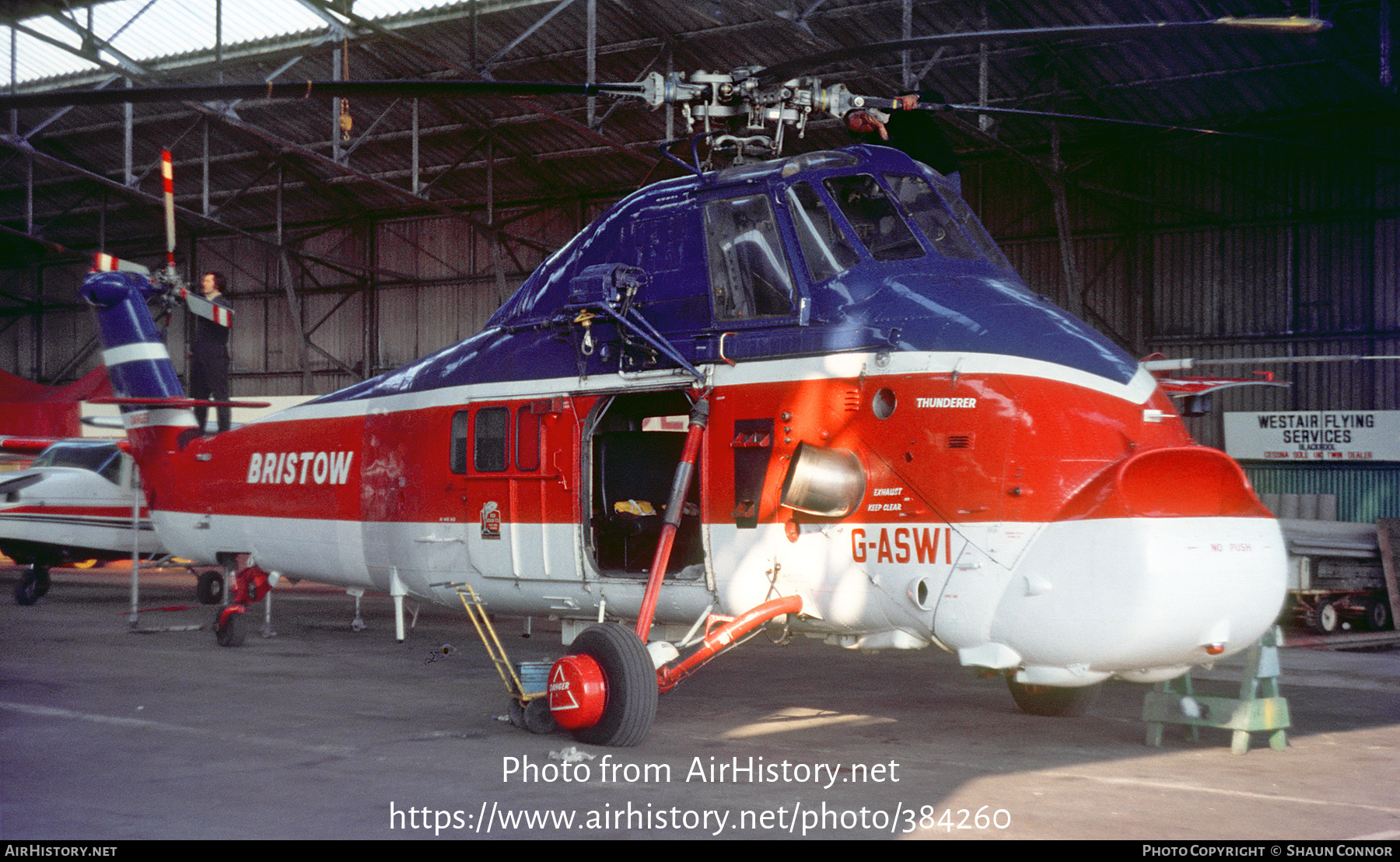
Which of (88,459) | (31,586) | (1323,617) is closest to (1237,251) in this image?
(1323,617)

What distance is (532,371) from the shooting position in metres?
9.18

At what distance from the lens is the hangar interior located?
2103 cm

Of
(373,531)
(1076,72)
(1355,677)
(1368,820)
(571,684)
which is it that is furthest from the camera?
(1076,72)

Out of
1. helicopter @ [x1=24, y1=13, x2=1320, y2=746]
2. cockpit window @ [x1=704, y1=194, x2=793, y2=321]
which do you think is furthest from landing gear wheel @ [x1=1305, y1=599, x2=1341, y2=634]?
cockpit window @ [x1=704, y1=194, x2=793, y2=321]

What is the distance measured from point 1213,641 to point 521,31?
19.8m

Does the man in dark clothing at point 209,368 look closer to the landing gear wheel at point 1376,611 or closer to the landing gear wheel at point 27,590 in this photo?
the landing gear wheel at point 27,590

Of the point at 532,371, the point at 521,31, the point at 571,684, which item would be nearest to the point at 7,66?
the point at 521,31

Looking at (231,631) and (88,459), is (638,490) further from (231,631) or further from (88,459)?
(88,459)

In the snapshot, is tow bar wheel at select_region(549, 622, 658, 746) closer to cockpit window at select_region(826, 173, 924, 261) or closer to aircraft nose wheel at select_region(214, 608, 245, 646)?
cockpit window at select_region(826, 173, 924, 261)

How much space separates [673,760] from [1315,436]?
63.3 feet

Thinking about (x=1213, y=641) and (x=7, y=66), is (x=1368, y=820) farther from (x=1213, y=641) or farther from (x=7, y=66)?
(x=7, y=66)

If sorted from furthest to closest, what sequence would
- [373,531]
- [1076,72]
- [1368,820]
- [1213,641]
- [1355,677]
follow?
[1076,72] < [1355,677] < [373,531] < [1213,641] < [1368,820]

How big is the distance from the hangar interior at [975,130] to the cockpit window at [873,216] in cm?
1196

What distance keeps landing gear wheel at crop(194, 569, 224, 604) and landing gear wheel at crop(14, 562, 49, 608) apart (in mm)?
2306
